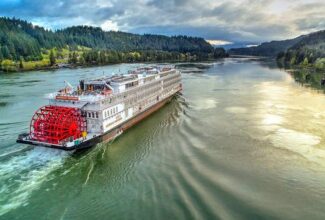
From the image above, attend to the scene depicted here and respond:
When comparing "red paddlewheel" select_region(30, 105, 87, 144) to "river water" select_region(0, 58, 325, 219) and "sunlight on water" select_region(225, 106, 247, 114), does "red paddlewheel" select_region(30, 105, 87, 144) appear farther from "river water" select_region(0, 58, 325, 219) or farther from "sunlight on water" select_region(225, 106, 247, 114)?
"sunlight on water" select_region(225, 106, 247, 114)

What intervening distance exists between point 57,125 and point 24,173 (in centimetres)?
639

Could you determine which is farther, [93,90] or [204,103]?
[204,103]

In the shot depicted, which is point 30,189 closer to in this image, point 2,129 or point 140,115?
point 2,129

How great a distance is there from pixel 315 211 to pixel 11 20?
21458 centimetres

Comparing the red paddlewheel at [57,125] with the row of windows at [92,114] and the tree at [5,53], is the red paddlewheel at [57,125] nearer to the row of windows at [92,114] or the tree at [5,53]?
the row of windows at [92,114]

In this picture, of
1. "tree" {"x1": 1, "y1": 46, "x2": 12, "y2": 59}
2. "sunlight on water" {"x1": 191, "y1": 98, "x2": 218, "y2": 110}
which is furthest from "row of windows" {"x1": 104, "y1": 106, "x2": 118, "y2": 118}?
"tree" {"x1": 1, "y1": 46, "x2": 12, "y2": 59}

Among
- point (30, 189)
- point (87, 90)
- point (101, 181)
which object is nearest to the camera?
point (30, 189)

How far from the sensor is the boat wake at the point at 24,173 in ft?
70.5

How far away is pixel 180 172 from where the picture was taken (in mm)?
25312

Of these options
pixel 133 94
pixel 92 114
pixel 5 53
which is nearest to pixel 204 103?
pixel 133 94

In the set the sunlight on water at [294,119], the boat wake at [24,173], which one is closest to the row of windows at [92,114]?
the boat wake at [24,173]

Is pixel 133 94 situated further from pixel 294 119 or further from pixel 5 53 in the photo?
pixel 5 53

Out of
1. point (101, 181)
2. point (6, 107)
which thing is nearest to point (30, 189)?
point (101, 181)

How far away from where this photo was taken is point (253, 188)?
901 inches
